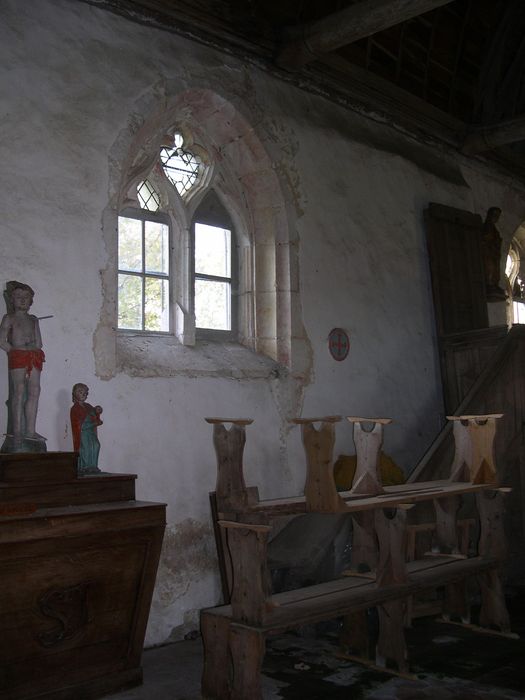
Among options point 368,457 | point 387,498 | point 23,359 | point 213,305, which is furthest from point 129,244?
point 387,498

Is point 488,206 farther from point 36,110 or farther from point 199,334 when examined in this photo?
point 36,110

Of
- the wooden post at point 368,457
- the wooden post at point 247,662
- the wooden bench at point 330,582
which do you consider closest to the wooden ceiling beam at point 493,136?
the wooden bench at point 330,582

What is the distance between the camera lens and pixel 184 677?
4.64 m

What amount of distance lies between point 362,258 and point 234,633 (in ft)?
15.0

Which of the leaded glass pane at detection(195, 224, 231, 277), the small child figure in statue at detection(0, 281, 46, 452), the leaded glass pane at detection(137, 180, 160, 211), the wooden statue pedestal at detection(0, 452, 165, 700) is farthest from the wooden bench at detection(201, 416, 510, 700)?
the leaded glass pane at detection(137, 180, 160, 211)

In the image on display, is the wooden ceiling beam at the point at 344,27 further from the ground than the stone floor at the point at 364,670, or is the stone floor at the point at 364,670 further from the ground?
the wooden ceiling beam at the point at 344,27

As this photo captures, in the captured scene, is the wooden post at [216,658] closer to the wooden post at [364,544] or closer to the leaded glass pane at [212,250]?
the wooden post at [364,544]

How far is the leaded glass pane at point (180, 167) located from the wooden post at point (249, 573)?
3.48 meters

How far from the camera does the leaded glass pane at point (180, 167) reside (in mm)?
6539

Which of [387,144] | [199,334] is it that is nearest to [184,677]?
[199,334]

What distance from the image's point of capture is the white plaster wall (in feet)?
17.0

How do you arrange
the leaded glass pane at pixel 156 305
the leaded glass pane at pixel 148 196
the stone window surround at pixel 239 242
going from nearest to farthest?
the stone window surround at pixel 239 242
the leaded glass pane at pixel 156 305
the leaded glass pane at pixel 148 196

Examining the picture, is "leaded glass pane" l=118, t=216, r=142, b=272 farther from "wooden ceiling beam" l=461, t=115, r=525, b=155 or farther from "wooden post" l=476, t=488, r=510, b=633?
"wooden ceiling beam" l=461, t=115, r=525, b=155

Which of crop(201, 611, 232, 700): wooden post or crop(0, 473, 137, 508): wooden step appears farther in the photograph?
crop(201, 611, 232, 700): wooden post
